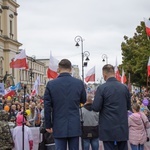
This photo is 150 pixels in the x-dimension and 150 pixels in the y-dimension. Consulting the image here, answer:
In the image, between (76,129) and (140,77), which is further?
(140,77)

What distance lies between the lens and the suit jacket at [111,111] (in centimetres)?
636

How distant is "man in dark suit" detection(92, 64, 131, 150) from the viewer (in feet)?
20.9

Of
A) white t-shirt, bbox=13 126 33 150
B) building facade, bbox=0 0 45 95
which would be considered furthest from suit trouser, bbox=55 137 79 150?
building facade, bbox=0 0 45 95

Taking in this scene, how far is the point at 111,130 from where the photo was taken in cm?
635

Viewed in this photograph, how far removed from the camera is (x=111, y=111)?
641cm

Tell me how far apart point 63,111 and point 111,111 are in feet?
2.43

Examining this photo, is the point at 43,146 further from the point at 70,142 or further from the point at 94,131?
the point at 70,142

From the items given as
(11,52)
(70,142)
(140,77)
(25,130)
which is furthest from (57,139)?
(11,52)

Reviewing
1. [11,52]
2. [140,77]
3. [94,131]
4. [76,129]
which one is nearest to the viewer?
[76,129]

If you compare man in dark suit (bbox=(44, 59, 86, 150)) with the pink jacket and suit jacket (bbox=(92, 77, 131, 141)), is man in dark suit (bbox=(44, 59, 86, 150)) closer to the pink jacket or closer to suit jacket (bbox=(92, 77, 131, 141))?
suit jacket (bbox=(92, 77, 131, 141))

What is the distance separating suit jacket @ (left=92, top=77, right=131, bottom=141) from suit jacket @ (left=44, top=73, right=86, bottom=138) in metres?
0.37

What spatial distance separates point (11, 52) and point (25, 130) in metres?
60.4

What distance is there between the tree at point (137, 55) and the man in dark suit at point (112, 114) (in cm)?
4245

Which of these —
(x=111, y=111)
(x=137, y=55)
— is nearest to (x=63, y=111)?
(x=111, y=111)
